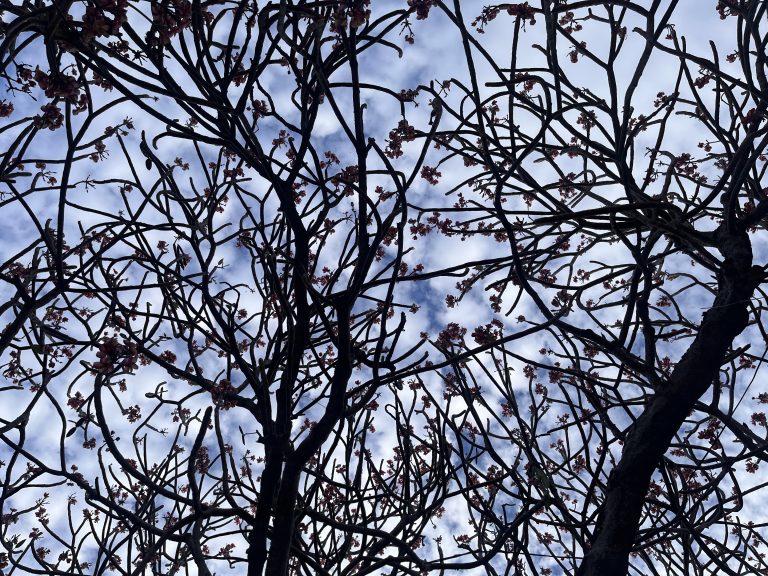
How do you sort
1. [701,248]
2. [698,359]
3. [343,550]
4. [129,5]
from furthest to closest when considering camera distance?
[343,550] → [701,248] → [698,359] → [129,5]

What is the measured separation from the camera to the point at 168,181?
345 centimetres

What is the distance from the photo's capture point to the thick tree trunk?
2.32 m

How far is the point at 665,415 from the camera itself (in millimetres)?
2545

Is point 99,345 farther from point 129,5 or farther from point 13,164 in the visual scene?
point 129,5

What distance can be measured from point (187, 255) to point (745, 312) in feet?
11.2

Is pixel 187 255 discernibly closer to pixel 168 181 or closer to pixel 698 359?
pixel 168 181

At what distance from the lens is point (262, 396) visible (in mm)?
3215

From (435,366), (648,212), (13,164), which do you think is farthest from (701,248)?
(13,164)

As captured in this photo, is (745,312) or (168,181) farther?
(168,181)

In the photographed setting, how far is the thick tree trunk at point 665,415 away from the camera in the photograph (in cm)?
232

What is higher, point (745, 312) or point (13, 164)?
point (745, 312)

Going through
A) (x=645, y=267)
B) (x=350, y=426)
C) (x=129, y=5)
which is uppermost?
(x=645, y=267)

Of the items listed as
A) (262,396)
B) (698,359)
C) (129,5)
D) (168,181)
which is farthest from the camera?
(168,181)

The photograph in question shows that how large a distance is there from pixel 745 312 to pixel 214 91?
103 inches
